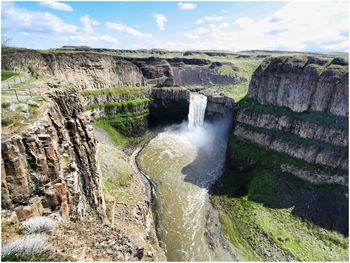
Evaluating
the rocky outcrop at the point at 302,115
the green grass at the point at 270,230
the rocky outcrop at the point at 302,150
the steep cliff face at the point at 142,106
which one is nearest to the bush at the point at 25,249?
the green grass at the point at 270,230

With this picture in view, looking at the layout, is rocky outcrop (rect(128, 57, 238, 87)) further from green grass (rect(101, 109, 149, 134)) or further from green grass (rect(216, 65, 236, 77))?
green grass (rect(101, 109, 149, 134))

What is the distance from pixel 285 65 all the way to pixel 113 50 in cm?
11384

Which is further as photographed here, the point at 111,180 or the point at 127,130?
the point at 127,130

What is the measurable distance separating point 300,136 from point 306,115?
4.53 meters

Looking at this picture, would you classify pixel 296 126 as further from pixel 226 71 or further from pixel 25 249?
pixel 226 71

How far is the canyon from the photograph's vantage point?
63.0ft

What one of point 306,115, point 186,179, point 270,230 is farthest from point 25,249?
point 306,115

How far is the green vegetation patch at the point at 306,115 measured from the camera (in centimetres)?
5028

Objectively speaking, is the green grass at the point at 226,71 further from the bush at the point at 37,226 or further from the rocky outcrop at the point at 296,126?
the bush at the point at 37,226

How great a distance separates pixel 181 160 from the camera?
2477 inches

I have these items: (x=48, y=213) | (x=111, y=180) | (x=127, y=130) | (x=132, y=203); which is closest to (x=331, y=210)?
(x=132, y=203)

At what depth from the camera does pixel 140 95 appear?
88688 millimetres

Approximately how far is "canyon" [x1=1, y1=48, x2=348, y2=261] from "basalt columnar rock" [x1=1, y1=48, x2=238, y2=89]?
1.66ft

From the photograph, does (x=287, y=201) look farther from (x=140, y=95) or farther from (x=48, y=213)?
(x=140, y=95)
